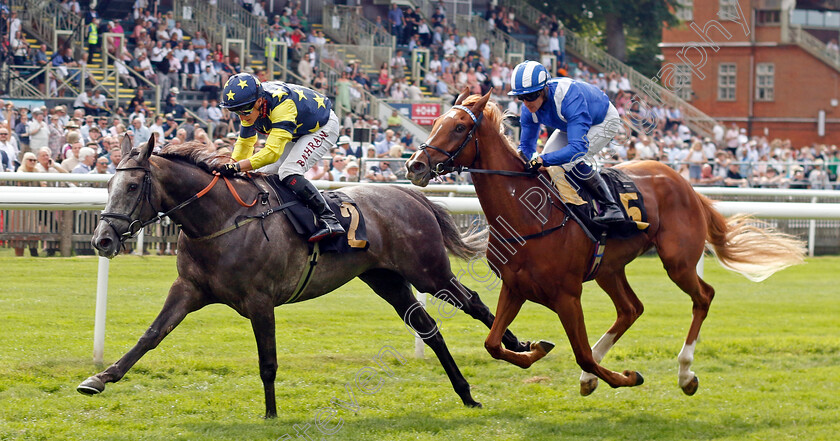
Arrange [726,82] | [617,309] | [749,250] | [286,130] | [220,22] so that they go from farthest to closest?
[726,82], [220,22], [749,250], [617,309], [286,130]

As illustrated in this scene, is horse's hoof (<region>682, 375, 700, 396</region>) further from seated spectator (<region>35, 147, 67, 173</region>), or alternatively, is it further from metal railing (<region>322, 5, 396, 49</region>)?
metal railing (<region>322, 5, 396, 49</region>)

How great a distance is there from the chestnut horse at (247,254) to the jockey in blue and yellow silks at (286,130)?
180mm

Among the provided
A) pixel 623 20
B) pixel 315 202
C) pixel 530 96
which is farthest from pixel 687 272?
pixel 623 20

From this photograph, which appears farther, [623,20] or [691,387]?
[623,20]

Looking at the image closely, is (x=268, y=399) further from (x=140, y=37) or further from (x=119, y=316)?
(x=140, y=37)

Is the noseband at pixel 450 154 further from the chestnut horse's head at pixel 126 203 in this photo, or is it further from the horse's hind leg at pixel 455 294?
the chestnut horse's head at pixel 126 203

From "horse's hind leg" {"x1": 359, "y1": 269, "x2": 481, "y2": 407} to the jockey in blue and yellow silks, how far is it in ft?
1.85

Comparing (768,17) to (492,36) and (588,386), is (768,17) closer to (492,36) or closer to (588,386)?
(492,36)

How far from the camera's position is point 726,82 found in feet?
121

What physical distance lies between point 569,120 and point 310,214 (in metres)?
1.42

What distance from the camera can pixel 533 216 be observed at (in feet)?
17.0

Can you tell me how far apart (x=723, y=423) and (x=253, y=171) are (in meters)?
2.75

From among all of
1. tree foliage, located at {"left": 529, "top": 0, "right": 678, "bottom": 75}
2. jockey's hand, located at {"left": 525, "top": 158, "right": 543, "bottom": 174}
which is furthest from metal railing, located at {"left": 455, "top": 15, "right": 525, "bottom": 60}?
jockey's hand, located at {"left": 525, "top": 158, "right": 543, "bottom": 174}

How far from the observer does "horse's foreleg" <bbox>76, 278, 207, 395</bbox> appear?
482 centimetres
